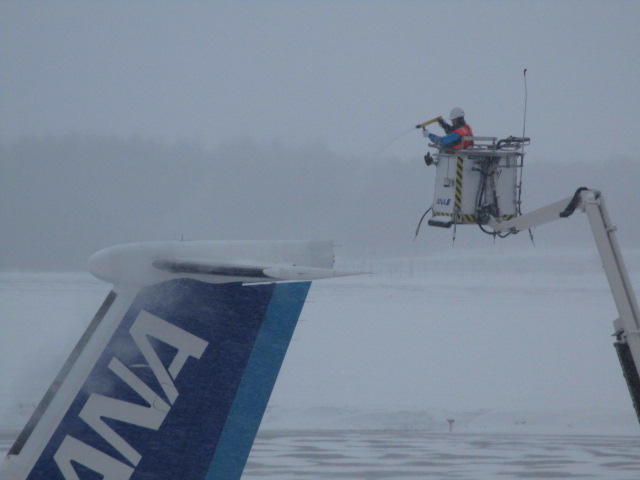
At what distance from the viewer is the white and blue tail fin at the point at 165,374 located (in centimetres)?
221

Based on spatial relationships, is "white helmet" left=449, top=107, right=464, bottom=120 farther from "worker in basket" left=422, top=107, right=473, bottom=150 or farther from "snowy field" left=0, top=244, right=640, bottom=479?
"snowy field" left=0, top=244, right=640, bottom=479

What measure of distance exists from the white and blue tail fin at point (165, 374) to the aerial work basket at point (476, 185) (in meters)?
2.16

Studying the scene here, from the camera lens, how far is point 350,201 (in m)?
24.0

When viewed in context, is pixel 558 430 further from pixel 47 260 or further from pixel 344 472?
pixel 47 260

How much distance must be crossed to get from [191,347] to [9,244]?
18512 mm

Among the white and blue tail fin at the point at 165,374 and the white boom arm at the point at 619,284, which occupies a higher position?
the white boom arm at the point at 619,284

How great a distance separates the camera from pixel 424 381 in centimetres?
977

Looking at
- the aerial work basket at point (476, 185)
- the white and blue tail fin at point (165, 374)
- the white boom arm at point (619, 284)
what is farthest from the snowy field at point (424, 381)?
the aerial work basket at point (476, 185)

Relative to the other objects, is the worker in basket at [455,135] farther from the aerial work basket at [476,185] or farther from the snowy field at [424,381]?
the snowy field at [424,381]

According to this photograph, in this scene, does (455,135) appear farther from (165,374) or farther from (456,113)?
(165,374)

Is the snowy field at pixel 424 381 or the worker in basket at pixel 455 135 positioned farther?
the snowy field at pixel 424 381

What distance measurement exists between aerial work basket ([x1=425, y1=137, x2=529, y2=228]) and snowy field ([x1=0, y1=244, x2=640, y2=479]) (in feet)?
6.81

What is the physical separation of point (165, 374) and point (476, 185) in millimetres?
2761

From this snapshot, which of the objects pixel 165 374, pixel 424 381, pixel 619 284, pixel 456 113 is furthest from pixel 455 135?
pixel 424 381
